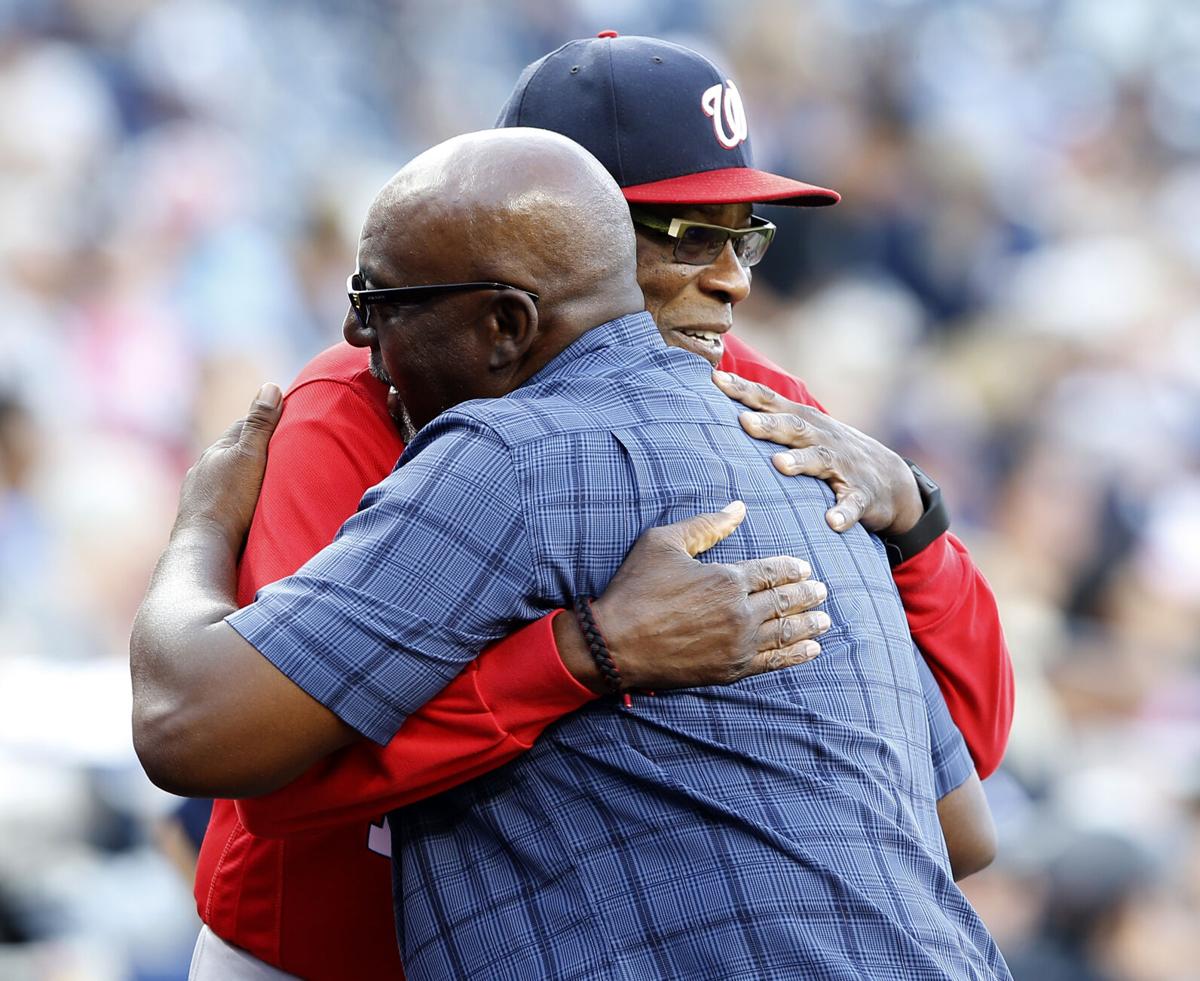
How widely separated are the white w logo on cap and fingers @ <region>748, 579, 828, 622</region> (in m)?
0.86

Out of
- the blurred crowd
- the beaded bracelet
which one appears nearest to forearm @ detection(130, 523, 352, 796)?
the beaded bracelet

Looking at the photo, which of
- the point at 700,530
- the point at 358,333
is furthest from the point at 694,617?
the point at 358,333

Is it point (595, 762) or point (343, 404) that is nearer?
point (595, 762)

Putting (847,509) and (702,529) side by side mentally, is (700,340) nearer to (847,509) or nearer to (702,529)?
(847,509)

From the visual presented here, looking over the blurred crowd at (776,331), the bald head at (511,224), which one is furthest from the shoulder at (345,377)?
the blurred crowd at (776,331)

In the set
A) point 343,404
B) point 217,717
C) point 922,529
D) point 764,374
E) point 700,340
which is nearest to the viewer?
point 217,717

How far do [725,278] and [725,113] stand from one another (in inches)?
10.6

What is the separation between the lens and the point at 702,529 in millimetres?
1973

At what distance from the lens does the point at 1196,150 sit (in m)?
Answer: 12.3

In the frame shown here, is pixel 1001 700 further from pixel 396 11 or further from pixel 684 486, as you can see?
pixel 396 11

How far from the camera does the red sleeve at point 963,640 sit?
249cm

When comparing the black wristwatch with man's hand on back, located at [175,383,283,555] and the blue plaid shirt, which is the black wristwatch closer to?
the blue plaid shirt

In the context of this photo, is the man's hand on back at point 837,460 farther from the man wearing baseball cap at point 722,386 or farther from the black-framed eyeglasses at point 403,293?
the black-framed eyeglasses at point 403,293

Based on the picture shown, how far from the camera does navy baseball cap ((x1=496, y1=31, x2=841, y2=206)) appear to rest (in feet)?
8.35
